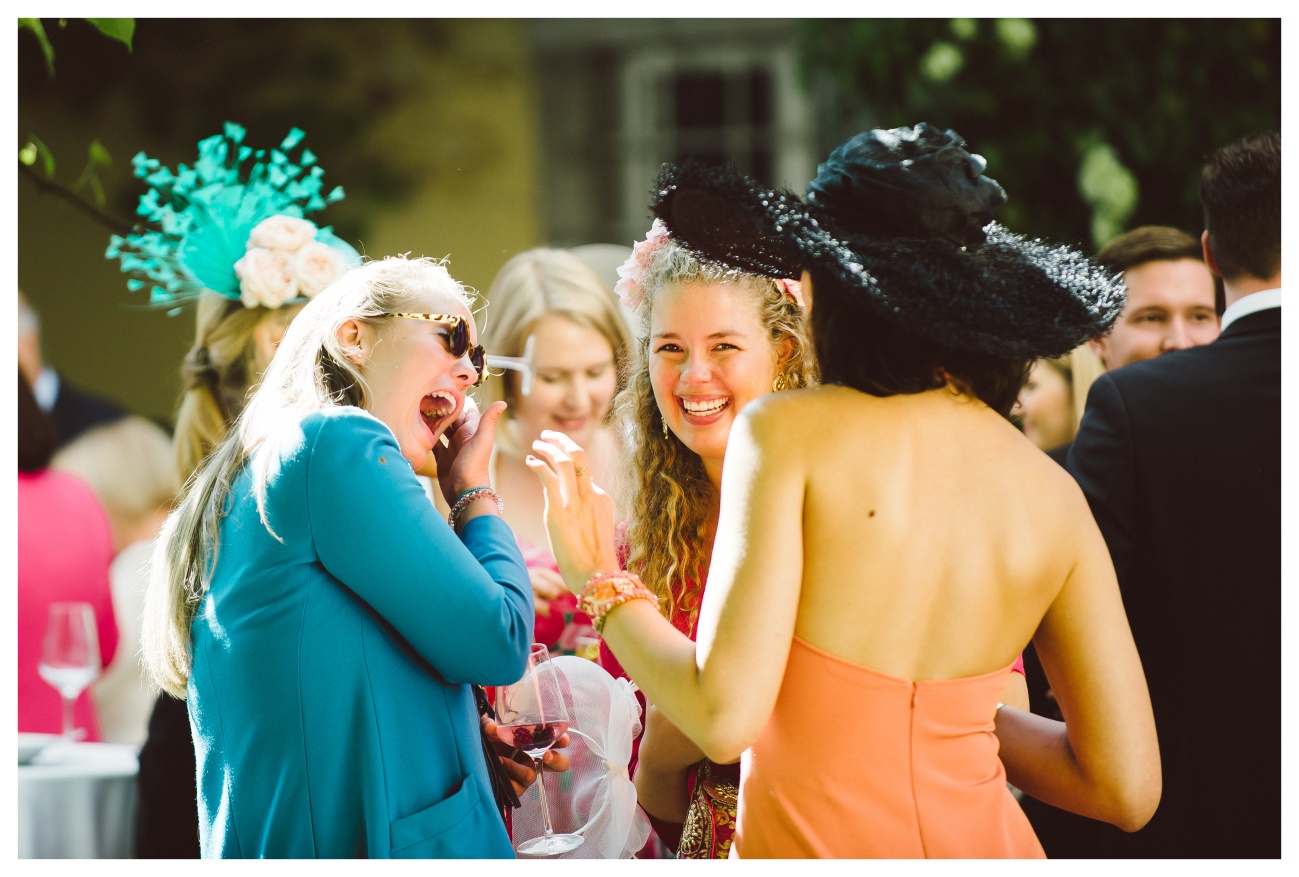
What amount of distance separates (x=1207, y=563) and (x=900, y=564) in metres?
1.13

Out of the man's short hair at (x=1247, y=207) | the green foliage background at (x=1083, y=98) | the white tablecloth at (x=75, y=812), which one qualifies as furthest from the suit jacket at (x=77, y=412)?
the man's short hair at (x=1247, y=207)

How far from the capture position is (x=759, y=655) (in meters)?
1.52

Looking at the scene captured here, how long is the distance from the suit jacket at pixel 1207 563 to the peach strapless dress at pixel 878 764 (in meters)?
0.91

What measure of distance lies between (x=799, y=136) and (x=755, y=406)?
5.98m

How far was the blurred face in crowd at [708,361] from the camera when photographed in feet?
7.55

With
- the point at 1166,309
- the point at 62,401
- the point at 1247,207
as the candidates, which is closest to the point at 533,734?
the point at 1247,207

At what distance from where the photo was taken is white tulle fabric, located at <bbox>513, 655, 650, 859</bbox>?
213 cm

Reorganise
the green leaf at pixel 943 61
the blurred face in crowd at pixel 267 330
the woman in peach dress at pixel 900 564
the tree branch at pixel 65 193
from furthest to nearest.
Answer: the green leaf at pixel 943 61
the blurred face in crowd at pixel 267 330
the tree branch at pixel 65 193
the woman in peach dress at pixel 900 564

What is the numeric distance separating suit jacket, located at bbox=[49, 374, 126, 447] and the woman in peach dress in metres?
4.16

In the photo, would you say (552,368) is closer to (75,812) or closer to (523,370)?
(523,370)

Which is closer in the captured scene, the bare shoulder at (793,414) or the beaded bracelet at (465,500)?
the bare shoulder at (793,414)

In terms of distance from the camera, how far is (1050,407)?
399 cm

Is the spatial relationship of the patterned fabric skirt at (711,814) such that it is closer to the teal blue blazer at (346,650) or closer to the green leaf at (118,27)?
the teal blue blazer at (346,650)
